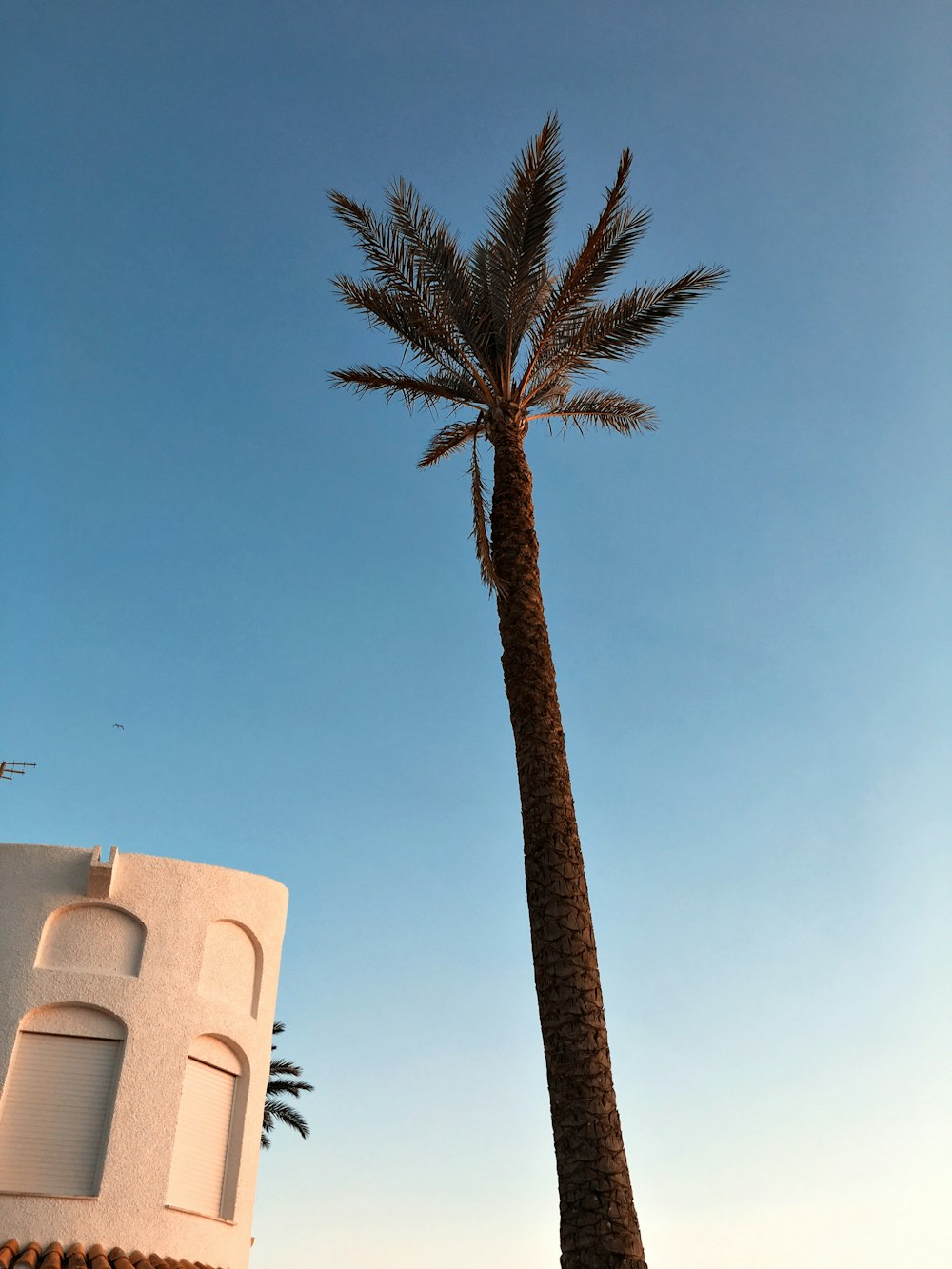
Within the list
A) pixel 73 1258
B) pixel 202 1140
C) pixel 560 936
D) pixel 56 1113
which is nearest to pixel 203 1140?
pixel 202 1140

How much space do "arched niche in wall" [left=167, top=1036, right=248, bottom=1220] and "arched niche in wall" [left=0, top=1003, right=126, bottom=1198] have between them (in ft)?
3.43

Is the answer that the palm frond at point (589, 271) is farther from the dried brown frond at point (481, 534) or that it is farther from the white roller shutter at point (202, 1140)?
the white roller shutter at point (202, 1140)

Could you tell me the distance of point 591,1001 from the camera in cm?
1070

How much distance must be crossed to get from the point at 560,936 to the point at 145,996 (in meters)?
7.21

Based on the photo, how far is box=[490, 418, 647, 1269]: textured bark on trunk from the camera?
9.62 m

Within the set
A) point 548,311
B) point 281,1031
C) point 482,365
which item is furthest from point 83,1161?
point 281,1031

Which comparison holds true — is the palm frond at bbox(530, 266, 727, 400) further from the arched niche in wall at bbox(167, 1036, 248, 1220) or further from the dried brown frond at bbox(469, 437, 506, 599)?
the arched niche in wall at bbox(167, 1036, 248, 1220)

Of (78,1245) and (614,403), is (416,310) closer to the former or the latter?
(614,403)

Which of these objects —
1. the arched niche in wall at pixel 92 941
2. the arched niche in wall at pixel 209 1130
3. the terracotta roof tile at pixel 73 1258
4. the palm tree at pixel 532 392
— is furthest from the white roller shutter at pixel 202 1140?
the palm tree at pixel 532 392

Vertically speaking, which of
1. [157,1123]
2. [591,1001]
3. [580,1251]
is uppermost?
[157,1123]

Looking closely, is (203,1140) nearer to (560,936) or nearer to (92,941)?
(92,941)

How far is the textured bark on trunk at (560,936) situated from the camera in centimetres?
962

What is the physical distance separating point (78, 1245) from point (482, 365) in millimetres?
12471

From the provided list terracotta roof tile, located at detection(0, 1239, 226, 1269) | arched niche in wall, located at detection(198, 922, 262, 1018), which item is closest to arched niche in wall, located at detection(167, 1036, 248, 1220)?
arched niche in wall, located at detection(198, 922, 262, 1018)
